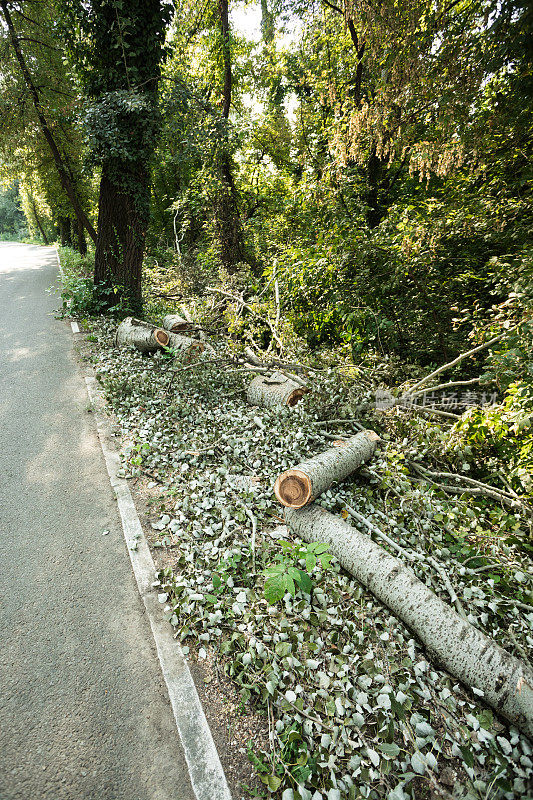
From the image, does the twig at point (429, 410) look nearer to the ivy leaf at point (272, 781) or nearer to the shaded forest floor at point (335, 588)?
the shaded forest floor at point (335, 588)

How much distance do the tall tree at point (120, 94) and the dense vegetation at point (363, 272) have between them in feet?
0.14

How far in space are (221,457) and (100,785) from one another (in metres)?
2.82

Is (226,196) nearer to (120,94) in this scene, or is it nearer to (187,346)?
(120,94)

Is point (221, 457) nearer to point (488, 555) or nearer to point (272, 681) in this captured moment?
point (272, 681)

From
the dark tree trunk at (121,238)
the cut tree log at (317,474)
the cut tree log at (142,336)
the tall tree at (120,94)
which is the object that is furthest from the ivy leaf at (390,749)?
the tall tree at (120,94)

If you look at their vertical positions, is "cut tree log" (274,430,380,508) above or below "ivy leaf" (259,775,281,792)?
above

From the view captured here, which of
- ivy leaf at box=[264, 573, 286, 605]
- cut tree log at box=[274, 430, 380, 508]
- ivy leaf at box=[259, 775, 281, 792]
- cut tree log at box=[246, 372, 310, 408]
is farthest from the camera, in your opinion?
cut tree log at box=[246, 372, 310, 408]

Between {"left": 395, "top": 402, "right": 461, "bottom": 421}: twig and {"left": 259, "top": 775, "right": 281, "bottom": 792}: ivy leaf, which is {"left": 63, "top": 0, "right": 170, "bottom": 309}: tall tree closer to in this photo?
{"left": 395, "top": 402, "right": 461, "bottom": 421}: twig

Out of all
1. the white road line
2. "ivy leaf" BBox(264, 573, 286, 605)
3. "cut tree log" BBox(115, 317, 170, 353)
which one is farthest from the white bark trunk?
"ivy leaf" BBox(264, 573, 286, 605)

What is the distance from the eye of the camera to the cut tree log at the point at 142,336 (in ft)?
21.9

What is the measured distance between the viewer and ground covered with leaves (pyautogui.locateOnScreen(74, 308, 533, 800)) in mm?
2125

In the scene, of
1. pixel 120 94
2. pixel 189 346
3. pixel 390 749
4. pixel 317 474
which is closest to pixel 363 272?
pixel 189 346

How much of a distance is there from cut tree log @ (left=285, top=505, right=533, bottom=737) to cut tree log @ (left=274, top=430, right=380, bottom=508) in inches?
7.3

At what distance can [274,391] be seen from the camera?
210 inches
